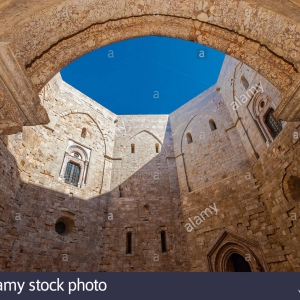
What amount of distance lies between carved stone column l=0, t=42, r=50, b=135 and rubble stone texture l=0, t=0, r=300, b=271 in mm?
13

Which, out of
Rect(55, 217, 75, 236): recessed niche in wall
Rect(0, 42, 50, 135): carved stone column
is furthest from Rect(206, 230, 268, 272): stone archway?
Rect(0, 42, 50, 135): carved stone column

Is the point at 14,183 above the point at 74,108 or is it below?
below

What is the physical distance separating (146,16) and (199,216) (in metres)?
7.81

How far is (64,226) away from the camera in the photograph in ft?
27.2

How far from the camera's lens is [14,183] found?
7039 mm

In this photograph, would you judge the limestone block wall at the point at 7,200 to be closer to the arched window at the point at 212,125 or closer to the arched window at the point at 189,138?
the arched window at the point at 189,138

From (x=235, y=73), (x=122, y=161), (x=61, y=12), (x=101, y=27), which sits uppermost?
(x=235, y=73)

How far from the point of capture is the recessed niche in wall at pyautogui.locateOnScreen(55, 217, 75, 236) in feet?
26.3

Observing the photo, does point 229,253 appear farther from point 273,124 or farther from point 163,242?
point 273,124

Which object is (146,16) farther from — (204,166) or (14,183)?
(204,166)

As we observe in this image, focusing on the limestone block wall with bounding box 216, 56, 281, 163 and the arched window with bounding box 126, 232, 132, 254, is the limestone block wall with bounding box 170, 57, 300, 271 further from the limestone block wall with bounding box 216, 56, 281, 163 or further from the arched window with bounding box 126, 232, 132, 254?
the arched window with bounding box 126, 232, 132, 254

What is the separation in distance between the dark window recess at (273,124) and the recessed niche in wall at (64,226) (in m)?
8.98

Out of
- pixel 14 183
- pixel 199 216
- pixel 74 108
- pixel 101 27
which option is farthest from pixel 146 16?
pixel 74 108

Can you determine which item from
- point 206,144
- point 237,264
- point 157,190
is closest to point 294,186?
point 237,264
